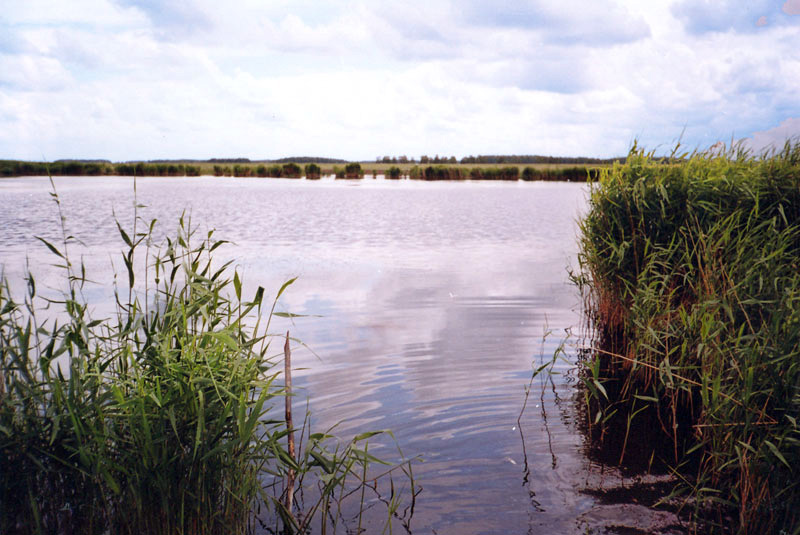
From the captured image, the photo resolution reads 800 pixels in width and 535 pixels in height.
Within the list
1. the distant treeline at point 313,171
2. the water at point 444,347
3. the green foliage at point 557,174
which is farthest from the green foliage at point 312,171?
the water at point 444,347

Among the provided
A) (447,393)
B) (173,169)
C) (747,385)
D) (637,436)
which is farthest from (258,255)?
(173,169)

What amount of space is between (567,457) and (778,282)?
3170 millimetres

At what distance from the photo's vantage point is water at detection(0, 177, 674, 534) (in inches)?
191

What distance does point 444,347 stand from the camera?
9172 millimetres

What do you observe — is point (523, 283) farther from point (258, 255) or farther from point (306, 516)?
point (306, 516)

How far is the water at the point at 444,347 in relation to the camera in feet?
15.9

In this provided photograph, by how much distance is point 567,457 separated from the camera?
557 cm

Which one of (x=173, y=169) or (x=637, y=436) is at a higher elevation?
(x=173, y=169)

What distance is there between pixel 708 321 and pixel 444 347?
4693mm

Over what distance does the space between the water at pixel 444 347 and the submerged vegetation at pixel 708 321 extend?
658 millimetres

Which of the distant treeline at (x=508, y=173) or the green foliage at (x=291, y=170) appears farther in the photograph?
the green foliage at (x=291, y=170)

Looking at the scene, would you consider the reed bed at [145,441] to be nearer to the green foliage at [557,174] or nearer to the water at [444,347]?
the water at [444,347]

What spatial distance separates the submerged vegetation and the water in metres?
0.66

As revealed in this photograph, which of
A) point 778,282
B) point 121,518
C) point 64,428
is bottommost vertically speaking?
point 121,518
